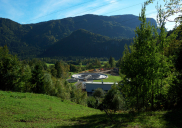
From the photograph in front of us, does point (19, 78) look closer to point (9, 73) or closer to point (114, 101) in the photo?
point (9, 73)

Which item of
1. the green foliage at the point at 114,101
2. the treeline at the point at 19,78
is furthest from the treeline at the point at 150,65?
the treeline at the point at 19,78

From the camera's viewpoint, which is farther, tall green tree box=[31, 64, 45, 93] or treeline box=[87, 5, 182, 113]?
tall green tree box=[31, 64, 45, 93]

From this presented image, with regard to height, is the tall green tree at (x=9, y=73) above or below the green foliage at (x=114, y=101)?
above

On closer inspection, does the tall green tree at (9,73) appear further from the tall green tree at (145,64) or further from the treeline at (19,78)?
the tall green tree at (145,64)

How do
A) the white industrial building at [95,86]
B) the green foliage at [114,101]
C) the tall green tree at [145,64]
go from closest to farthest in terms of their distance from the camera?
the tall green tree at [145,64] < the green foliage at [114,101] < the white industrial building at [95,86]

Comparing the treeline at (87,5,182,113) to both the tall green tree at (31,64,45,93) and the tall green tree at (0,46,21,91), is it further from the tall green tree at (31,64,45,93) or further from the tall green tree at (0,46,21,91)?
the tall green tree at (0,46,21,91)

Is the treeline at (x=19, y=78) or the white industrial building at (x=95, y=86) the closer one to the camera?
the treeline at (x=19, y=78)

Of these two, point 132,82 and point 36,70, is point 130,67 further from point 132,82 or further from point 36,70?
point 36,70

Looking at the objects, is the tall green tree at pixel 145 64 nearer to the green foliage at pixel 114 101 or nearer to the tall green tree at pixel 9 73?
the green foliage at pixel 114 101

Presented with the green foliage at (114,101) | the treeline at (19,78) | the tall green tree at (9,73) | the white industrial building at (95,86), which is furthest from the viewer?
the white industrial building at (95,86)

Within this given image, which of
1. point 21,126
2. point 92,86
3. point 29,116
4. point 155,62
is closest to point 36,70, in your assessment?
point 29,116

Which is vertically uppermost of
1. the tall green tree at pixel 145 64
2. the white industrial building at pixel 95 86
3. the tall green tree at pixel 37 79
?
the tall green tree at pixel 145 64

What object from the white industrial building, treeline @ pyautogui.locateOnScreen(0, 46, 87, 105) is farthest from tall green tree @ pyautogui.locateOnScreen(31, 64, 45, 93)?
the white industrial building

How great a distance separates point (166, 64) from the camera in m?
9.30
